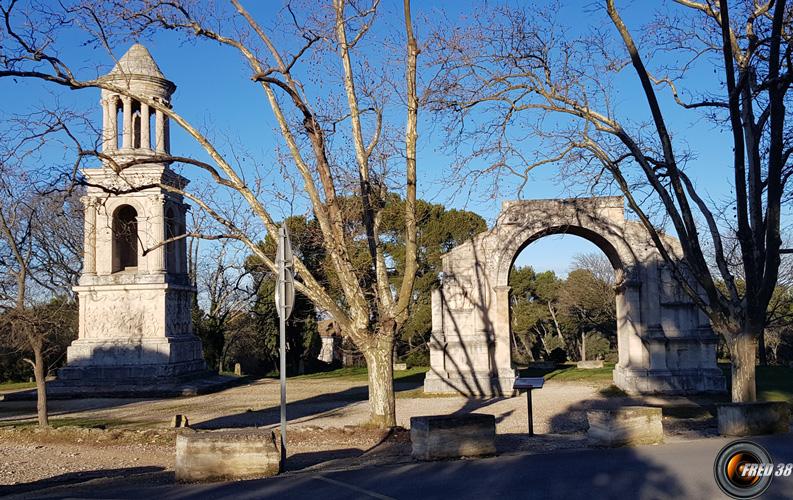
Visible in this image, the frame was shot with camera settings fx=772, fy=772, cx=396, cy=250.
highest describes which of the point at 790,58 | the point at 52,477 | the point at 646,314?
the point at 790,58

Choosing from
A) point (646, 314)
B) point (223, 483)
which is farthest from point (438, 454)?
point (646, 314)

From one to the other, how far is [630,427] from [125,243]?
73.3 ft

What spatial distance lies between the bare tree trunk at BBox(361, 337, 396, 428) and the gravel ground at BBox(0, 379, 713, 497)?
0.36 meters

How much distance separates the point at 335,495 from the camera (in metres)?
8.25

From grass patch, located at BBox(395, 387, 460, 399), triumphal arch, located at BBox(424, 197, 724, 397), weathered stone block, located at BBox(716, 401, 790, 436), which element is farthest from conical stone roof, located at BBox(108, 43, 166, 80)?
weathered stone block, located at BBox(716, 401, 790, 436)

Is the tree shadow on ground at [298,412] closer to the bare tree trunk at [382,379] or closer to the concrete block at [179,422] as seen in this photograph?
the concrete block at [179,422]

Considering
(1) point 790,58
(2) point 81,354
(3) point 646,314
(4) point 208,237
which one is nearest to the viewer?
(1) point 790,58

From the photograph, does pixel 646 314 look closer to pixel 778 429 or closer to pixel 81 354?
pixel 778 429

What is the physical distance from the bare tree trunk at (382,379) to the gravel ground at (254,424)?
364 millimetres

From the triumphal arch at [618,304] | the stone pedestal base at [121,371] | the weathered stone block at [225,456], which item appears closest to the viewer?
the weathered stone block at [225,456]

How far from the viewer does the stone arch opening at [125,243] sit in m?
28.0

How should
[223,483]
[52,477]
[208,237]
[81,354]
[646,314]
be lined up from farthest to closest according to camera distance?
[81,354] → [646,314] → [208,237] → [52,477] → [223,483]

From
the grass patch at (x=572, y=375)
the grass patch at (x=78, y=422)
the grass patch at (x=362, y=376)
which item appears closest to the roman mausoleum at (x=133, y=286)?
the grass patch at (x=78, y=422)

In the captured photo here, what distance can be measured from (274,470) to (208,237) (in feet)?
19.1
